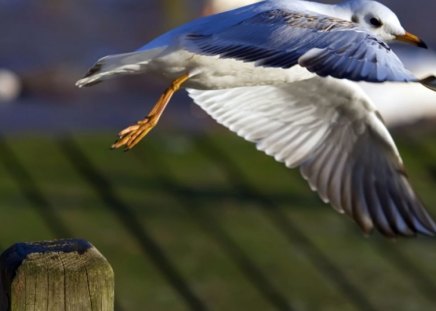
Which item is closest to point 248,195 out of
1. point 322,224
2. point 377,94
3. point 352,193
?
point 322,224

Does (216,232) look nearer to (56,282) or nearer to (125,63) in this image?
(125,63)

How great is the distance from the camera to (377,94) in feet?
21.8

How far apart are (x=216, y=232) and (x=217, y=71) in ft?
3.44

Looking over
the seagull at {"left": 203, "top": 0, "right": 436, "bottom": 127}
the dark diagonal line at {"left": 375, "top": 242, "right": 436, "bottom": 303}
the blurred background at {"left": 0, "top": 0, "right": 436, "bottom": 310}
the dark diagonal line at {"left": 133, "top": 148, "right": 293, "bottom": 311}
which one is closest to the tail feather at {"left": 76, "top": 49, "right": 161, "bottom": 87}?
the blurred background at {"left": 0, "top": 0, "right": 436, "bottom": 310}

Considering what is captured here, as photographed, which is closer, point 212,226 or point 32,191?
point 212,226

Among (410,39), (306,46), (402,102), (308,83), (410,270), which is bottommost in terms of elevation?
(402,102)

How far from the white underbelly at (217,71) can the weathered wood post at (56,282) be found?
1.18 meters

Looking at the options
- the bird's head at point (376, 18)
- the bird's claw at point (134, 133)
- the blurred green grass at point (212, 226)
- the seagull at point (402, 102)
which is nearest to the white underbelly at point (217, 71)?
the bird's claw at point (134, 133)

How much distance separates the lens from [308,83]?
11.8ft

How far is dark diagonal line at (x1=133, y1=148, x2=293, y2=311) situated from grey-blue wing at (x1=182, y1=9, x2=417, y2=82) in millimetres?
1001

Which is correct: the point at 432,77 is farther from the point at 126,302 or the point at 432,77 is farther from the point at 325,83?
the point at 126,302

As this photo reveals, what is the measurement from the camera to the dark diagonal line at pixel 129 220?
3867mm

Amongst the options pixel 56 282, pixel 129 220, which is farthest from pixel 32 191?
pixel 56 282

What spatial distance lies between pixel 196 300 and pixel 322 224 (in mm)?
631
